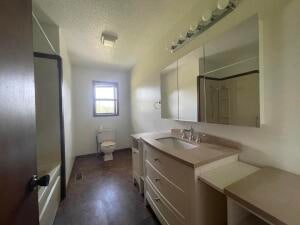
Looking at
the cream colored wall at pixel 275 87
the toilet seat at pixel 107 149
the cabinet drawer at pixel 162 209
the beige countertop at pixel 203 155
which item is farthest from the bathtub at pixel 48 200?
the cream colored wall at pixel 275 87

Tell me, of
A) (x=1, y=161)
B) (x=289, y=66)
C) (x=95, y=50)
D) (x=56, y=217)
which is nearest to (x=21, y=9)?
(x=1, y=161)

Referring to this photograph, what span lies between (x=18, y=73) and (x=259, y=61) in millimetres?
1511

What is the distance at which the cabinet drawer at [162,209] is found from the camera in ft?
4.07

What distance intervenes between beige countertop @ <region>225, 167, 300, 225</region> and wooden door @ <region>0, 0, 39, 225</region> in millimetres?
1008

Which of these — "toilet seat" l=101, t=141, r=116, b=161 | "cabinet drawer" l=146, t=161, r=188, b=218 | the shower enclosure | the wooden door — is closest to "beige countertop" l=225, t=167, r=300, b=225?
"cabinet drawer" l=146, t=161, r=188, b=218

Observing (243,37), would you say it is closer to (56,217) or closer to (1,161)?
(1,161)

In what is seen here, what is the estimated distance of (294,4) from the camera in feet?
3.02

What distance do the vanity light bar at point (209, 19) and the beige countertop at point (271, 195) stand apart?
136 cm

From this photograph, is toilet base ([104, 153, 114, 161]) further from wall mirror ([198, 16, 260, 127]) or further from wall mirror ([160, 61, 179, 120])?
wall mirror ([198, 16, 260, 127])

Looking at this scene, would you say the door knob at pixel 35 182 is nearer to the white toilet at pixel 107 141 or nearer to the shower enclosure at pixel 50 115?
the shower enclosure at pixel 50 115

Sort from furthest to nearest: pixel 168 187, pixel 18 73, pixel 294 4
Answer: pixel 168 187 → pixel 294 4 → pixel 18 73

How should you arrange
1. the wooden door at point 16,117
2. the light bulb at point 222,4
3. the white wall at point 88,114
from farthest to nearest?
1. the white wall at point 88,114
2. the light bulb at point 222,4
3. the wooden door at point 16,117

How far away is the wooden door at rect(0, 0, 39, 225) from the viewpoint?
53 cm

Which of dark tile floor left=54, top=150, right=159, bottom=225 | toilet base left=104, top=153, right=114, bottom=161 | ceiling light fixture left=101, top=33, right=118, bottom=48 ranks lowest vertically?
dark tile floor left=54, top=150, right=159, bottom=225
